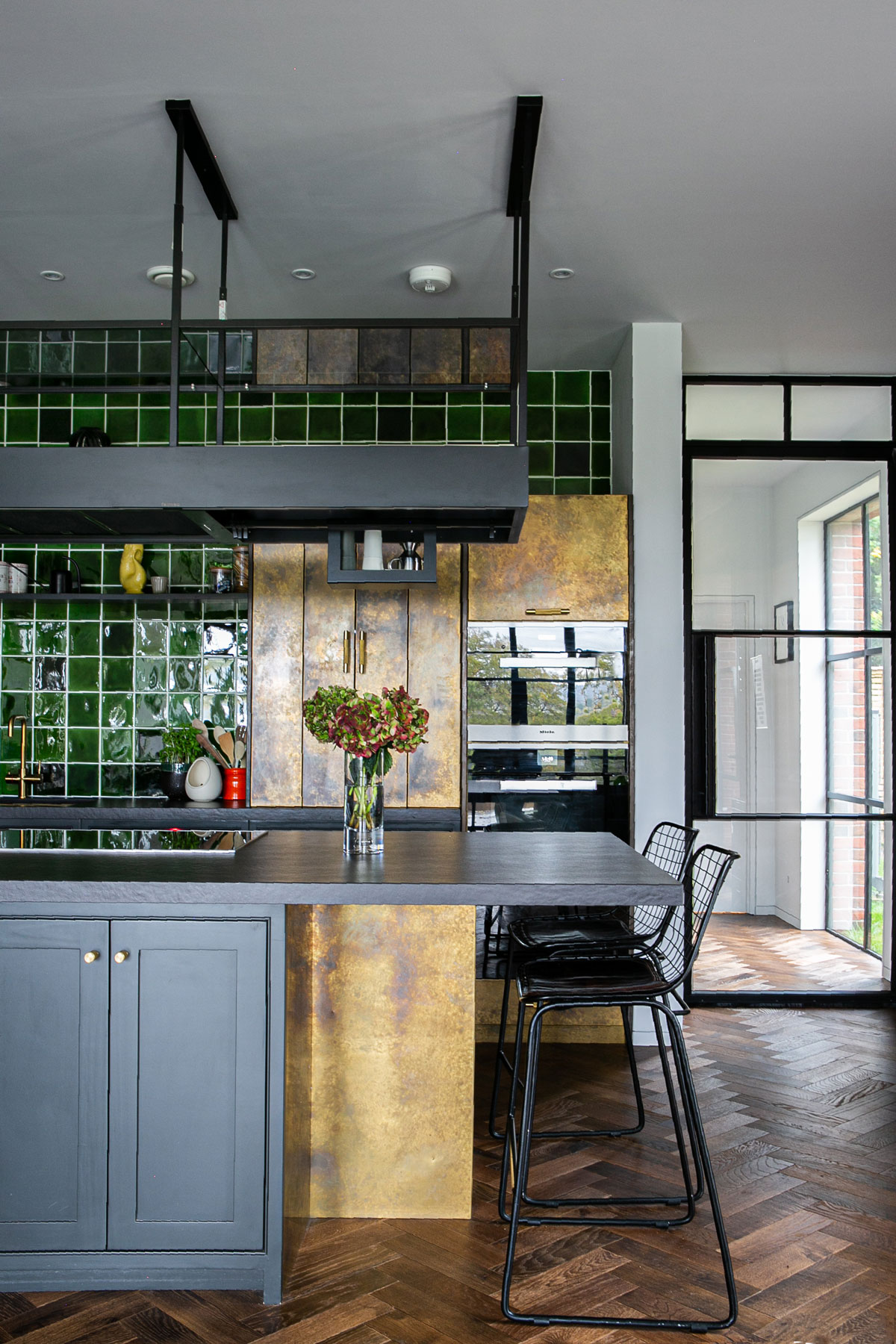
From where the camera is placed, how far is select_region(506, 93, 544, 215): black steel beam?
277 cm

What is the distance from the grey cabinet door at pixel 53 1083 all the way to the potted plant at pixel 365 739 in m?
0.72

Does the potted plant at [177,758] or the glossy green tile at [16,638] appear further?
the glossy green tile at [16,638]

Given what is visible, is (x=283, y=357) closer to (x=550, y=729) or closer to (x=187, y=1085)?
(x=550, y=729)

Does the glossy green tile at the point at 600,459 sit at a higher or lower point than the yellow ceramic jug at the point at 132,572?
higher

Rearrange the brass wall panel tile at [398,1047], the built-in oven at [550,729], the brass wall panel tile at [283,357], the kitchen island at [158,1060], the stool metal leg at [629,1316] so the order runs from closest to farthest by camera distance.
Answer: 1. the stool metal leg at [629,1316]
2. the kitchen island at [158,1060]
3. the brass wall panel tile at [398,1047]
4. the brass wall panel tile at [283,357]
5. the built-in oven at [550,729]

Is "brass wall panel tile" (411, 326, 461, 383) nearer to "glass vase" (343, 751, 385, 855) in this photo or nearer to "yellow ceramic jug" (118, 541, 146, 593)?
"glass vase" (343, 751, 385, 855)

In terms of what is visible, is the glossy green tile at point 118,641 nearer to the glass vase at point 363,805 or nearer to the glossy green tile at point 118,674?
the glossy green tile at point 118,674

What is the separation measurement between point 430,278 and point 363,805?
7.26 ft

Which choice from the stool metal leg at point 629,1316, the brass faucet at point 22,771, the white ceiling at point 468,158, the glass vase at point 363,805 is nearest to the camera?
the stool metal leg at point 629,1316

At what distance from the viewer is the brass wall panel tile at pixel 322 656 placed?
435 centimetres

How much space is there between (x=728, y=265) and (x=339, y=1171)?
11.0 feet

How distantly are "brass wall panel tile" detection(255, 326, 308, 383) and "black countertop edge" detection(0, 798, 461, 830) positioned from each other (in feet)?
6.08

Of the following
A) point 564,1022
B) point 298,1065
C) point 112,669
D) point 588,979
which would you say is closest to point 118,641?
point 112,669

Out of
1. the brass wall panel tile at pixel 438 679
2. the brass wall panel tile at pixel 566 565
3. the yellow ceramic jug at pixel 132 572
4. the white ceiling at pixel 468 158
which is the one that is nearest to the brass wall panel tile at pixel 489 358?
the white ceiling at pixel 468 158
